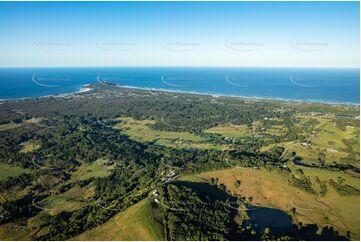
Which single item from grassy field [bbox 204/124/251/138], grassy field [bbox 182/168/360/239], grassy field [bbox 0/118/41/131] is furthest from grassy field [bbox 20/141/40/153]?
grassy field [bbox 204/124/251/138]

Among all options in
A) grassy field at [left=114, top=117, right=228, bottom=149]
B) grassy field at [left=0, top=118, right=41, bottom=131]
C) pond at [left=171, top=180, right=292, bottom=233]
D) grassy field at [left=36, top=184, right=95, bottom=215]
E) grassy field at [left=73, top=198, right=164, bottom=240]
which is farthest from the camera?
grassy field at [left=0, top=118, right=41, bottom=131]

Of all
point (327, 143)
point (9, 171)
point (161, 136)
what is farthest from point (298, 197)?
point (9, 171)

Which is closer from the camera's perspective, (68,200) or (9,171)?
(68,200)

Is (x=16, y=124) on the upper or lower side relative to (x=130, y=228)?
lower

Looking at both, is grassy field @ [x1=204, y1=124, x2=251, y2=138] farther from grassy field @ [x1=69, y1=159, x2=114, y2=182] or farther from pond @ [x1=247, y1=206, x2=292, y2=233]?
pond @ [x1=247, y1=206, x2=292, y2=233]

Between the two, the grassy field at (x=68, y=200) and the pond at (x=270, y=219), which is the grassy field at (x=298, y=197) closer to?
the pond at (x=270, y=219)

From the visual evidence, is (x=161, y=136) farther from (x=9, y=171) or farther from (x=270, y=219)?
(x=270, y=219)
